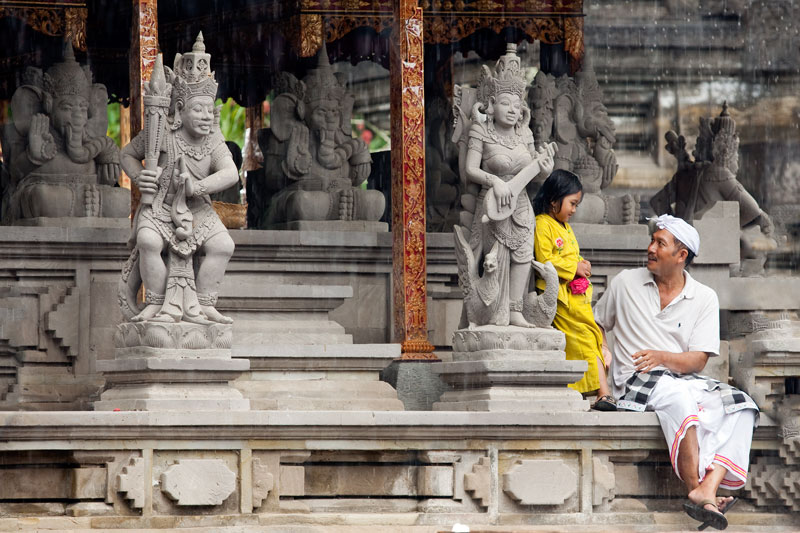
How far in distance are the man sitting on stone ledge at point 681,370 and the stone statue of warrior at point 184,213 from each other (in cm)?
260

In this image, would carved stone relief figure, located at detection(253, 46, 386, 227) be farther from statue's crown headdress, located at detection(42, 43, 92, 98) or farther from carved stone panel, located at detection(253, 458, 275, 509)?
carved stone panel, located at detection(253, 458, 275, 509)

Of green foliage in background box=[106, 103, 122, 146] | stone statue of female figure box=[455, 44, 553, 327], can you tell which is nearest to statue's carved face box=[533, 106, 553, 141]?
stone statue of female figure box=[455, 44, 553, 327]

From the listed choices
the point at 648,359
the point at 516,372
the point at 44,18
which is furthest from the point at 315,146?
the point at 648,359

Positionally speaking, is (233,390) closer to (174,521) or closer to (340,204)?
(174,521)

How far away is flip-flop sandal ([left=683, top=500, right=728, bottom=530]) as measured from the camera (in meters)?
11.4

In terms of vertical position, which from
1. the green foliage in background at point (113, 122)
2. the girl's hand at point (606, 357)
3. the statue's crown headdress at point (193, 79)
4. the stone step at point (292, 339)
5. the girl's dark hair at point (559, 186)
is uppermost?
the green foliage in background at point (113, 122)

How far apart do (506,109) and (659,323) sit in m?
1.77

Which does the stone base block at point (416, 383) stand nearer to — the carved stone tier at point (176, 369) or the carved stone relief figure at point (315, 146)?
the carved stone tier at point (176, 369)

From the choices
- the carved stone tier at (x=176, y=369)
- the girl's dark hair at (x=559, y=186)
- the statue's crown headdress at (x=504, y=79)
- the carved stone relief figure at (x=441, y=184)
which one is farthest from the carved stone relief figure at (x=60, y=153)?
the girl's dark hair at (x=559, y=186)

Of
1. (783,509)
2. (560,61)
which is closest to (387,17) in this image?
(560,61)

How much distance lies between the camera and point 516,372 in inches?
477

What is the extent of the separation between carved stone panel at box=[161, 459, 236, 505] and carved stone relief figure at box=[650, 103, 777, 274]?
5623 millimetres

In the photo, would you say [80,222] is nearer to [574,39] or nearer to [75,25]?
[75,25]

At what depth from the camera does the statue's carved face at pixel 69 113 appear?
1473cm
